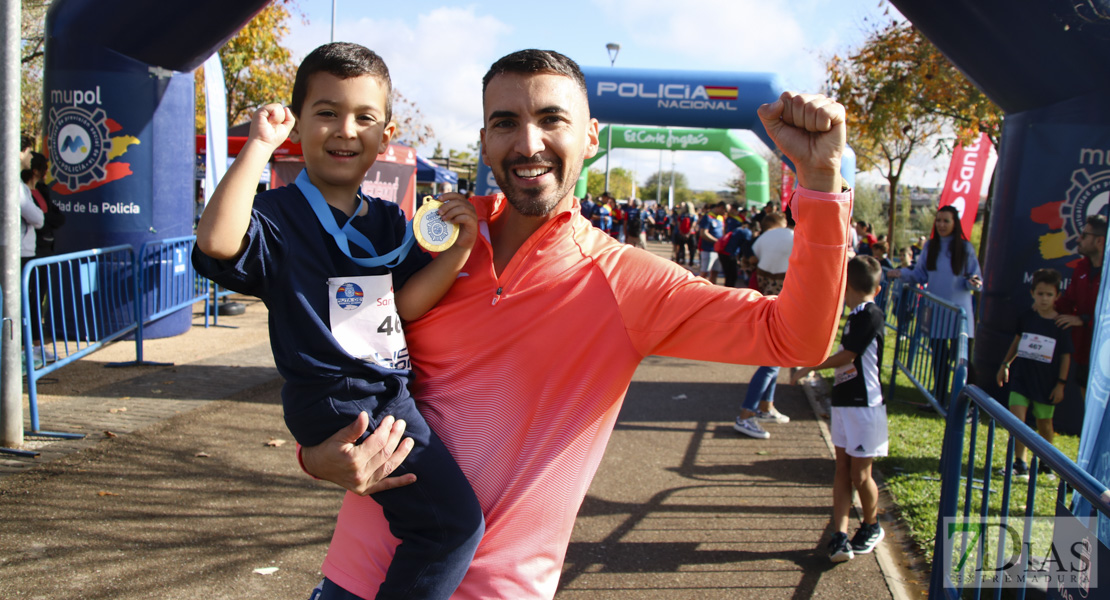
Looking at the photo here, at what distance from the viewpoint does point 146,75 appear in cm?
809

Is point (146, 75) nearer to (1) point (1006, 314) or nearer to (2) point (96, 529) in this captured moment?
(2) point (96, 529)

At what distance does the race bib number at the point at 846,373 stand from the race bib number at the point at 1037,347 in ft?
5.87

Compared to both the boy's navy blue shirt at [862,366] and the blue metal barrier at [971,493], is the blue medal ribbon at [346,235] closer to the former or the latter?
the blue metal barrier at [971,493]

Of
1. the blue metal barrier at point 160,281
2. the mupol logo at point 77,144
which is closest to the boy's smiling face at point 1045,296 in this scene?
the blue metal barrier at point 160,281

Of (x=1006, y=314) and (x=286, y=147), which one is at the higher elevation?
(x=286, y=147)

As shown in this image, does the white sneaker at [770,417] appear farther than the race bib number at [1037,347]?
Yes

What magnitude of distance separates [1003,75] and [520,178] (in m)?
4.76

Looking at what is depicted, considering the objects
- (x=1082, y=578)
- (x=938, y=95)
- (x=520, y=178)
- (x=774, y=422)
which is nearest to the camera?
(x=520, y=178)

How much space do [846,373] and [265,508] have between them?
3541 millimetres

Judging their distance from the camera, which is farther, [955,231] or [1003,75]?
[955,231]

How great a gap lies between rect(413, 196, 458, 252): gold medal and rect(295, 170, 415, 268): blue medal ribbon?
7 cm

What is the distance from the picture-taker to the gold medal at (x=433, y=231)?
1.78 metres

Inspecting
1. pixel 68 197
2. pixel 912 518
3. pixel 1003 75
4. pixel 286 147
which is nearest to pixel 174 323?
pixel 68 197

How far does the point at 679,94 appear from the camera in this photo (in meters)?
10.1
